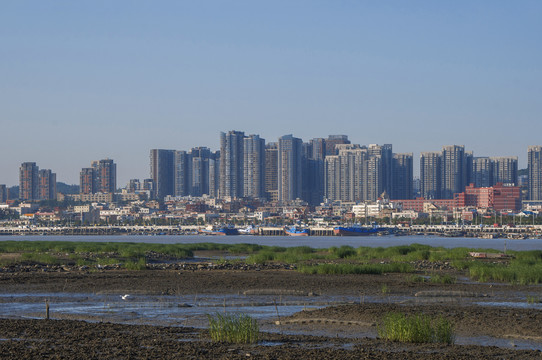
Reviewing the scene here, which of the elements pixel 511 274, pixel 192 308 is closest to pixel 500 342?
pixel 192 308

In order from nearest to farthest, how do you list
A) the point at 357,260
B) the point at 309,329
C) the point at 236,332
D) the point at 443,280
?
the point at 236,332, the point at 309,329, the point at 443,280, the point at 357,260

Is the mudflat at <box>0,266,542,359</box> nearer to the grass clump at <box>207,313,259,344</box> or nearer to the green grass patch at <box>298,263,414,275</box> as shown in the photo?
the grass clump at <box>207,313,259,344</box>

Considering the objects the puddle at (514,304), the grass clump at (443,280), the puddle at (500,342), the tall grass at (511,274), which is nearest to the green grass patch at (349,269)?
the tall grass at (511,274)

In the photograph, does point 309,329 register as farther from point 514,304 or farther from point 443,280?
point 443,280

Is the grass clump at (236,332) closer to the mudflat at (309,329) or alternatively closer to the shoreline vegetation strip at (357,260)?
the mudflat at (309,329)

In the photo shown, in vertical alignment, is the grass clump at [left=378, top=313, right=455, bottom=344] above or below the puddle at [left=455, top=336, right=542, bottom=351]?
above

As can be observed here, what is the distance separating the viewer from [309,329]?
22.3m

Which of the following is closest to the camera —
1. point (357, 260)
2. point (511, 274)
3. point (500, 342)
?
point (500, 342)

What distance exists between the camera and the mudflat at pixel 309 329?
1792 cm

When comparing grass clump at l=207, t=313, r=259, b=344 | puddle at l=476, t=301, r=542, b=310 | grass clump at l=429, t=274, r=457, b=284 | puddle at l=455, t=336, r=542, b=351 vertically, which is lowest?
grass clump at l=429, t=274, r=457, b=284

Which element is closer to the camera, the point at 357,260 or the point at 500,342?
the point at 500,342

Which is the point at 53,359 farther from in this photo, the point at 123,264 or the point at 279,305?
the point at 123,264

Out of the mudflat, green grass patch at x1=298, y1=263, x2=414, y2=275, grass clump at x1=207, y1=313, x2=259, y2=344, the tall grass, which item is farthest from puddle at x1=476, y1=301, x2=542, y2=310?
green grass patch at x1=298, y1=263, x2=414, y2=275

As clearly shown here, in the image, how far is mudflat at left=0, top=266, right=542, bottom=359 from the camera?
1792cm
